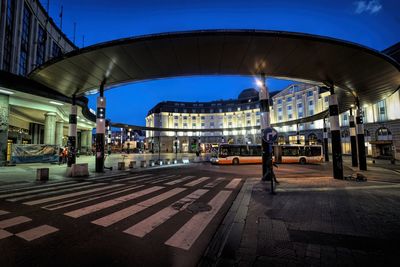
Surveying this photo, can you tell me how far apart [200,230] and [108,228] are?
2351 millimetres

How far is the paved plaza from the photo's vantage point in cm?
363

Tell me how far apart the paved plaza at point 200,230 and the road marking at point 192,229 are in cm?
2

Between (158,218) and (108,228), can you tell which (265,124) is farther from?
(108,228)

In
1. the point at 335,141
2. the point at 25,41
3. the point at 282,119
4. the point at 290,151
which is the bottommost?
the point at 290,151

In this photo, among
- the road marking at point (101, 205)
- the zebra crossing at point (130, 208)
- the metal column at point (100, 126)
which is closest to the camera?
the zebra crossing at point (130, 208)

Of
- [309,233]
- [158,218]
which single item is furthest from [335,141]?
[158,218]

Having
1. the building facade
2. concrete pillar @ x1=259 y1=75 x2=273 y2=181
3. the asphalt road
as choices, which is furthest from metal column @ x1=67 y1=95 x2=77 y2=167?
concrete pillar @ x1=259 y1=75 x2=273 y2=181

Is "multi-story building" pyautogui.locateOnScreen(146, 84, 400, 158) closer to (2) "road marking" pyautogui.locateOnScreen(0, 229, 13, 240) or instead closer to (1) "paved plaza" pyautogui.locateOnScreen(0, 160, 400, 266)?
(1) "paved plaza" pyautogui.locateOnScreen(0, 160, 400, 266)

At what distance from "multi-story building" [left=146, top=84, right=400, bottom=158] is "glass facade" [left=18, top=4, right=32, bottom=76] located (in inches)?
990

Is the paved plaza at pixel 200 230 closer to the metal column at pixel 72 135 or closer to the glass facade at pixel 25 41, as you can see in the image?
the metal column at pixel 72 135

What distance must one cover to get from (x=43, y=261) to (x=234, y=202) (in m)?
5.75

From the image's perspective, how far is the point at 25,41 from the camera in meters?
31.7

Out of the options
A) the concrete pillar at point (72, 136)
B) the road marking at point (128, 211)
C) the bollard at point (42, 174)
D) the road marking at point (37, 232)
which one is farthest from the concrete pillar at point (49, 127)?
the road marking at point (37, 232)

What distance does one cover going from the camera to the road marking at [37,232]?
4.47 m
